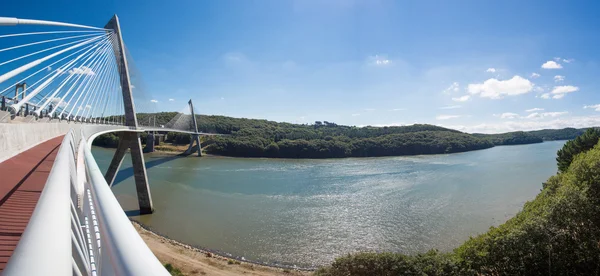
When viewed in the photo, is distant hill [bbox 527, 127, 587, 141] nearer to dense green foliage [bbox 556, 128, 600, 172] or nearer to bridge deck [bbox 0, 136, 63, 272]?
dense green foliage [bbox 556, 128, 600, 172]

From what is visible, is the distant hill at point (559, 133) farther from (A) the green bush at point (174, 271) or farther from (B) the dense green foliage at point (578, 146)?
(A) the green bush at point (174, 271)

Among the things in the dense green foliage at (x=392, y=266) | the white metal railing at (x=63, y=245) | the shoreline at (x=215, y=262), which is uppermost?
the white metal railing at (x=63, y=245)

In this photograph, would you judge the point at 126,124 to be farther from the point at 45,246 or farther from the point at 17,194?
the point at 45,246

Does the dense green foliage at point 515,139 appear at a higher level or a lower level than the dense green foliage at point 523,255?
higher

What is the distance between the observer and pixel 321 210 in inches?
687

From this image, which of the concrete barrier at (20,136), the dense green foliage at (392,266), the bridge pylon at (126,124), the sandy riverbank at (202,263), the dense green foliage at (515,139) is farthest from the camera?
the dense green foliage at (515,139)

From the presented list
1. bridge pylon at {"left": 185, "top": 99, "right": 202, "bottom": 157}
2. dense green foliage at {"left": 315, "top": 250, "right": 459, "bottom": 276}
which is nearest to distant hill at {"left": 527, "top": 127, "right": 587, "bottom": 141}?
bridge pylon at {"left": 185, "top": 99, "right": 202, "bottom": 157}

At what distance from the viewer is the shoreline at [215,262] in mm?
10031

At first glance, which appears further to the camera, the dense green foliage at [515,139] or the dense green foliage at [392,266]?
the dense green foliage at [515,139]

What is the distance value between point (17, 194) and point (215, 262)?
30.9 ft

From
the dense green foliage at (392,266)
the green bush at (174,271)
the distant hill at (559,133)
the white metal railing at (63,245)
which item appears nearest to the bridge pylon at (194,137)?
the green bush at (174,271)

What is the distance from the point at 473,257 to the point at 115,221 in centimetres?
911

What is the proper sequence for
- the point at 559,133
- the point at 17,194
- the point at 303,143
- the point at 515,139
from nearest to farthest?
the point at 17,194
the point at 303,143
the point at 515,139
the point at 559,133

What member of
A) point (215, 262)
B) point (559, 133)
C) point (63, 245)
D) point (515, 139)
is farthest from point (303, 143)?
point (559, 133)
